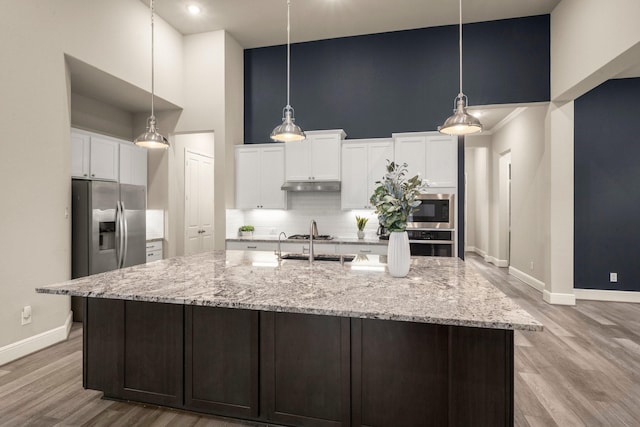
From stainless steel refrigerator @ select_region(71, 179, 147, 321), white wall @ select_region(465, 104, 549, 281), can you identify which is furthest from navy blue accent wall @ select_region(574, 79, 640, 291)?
stainless steel refrigerator @ select_region(71, 179, 147, 321)

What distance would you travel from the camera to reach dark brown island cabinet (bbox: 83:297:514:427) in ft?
5.65

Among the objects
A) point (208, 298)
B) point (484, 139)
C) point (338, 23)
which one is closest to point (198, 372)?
point (208, 298)

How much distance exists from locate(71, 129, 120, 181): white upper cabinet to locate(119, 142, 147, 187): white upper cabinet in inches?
4.2

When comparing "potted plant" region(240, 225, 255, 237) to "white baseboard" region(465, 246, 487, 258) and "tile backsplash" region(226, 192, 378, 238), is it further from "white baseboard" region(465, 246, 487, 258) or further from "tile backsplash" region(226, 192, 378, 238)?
"white baseboard" region(465, 246, 487, 258)

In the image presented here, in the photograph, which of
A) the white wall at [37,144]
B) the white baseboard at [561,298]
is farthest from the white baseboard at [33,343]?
the white baseboard at [561,298]

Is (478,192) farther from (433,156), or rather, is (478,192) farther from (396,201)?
(396,201)

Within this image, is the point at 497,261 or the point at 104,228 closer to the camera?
the point at 104,228

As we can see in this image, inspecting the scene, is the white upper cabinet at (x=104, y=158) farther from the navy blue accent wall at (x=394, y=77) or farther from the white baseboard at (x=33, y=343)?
the navy blue accent wall at (x=394, y=77)

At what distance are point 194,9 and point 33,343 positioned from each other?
4.32 metres

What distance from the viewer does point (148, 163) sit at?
5523 mm

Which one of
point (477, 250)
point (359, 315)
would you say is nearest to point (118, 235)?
point (359, 315)

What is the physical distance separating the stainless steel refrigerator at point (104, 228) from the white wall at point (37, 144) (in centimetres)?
19

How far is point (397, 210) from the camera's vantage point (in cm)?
220

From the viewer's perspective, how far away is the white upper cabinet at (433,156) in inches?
187
